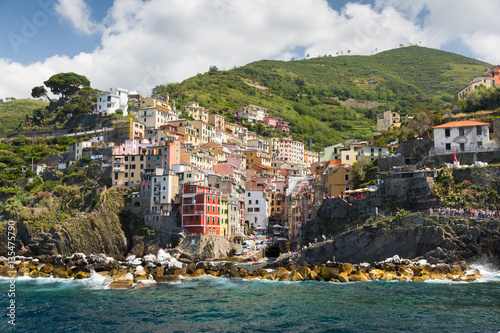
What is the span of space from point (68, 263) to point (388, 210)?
3903cm

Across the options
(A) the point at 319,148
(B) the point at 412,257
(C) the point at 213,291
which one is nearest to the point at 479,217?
(B) the point at 412,257

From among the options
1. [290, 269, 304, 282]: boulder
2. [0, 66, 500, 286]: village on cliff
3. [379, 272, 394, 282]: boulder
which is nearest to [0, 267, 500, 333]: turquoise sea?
[290, 269, 304, 282]: boulder

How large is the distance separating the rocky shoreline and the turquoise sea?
1913mm

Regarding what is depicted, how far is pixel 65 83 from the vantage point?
367ft

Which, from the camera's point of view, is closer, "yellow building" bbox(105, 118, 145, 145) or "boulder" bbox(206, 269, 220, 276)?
"boulder" bbox(206, 269, 220, 276)

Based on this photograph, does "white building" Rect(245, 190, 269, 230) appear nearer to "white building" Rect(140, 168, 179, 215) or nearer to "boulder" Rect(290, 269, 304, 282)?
"white building" Rect(140, 168, 179, 215)

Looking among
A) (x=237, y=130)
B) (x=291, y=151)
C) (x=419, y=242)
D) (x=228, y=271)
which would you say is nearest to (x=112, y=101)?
(x=237, y=130)

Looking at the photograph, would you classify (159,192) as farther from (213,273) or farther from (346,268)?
(346,268)

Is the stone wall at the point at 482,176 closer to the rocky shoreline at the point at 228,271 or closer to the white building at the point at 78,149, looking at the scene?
the rocky shoreline at the point at 228,271

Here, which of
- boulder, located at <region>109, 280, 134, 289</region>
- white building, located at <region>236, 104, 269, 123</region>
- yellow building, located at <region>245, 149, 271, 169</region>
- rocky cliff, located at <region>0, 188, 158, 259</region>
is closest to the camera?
boulder, located at <region>109, 280, 134, 289</region>

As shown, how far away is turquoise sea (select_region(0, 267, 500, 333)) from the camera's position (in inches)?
1038

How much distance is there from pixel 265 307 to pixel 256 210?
168 feet

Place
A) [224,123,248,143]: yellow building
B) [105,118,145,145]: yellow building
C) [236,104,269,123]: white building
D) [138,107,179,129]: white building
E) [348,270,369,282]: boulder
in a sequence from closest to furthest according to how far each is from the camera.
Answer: [348,270,369,282]: boulder, [105,118,145,145]: yellow building, [138,107,179,129]: white building, [224,123,248,143]: yellow building, [236,104,269,123]: white building

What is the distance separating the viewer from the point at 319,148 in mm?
146000
